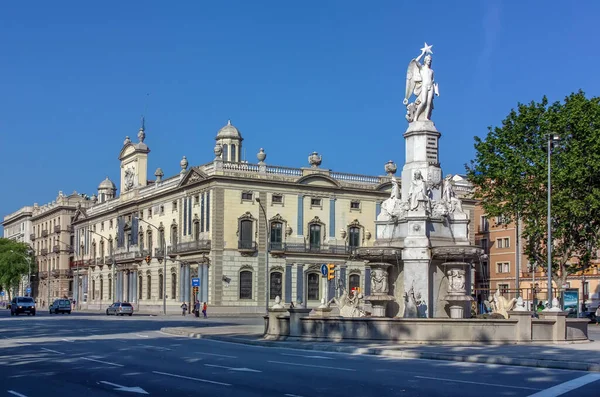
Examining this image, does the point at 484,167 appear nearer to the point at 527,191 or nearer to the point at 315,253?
the point at 527,191

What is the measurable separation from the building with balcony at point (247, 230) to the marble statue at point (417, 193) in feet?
125

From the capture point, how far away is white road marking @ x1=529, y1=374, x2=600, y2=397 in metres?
15.0

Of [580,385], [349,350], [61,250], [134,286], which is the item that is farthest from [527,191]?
[61,250]

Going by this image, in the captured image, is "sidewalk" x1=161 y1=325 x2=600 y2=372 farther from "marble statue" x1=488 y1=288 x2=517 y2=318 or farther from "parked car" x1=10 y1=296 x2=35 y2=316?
"parked car" x1=10 y1=296 x2=35 y2=316

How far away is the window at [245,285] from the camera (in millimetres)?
72562

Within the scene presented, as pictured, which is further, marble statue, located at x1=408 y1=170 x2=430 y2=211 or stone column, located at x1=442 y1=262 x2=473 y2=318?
marble statue, located at x1=408 y1=170 x2=430 y2=211

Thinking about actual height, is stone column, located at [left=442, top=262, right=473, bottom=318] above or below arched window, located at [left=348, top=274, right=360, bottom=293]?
above

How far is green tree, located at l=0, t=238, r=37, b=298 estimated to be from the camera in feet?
408

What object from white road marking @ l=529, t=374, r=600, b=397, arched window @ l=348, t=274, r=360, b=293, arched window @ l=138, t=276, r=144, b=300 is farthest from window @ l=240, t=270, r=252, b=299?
white road marking @ l=529, t=374, r=600, b=397

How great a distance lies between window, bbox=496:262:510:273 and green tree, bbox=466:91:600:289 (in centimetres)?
3068

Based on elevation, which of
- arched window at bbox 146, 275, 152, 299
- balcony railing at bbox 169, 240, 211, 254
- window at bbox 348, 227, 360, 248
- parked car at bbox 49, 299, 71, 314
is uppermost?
window at bbox 348, 227, 360, 248

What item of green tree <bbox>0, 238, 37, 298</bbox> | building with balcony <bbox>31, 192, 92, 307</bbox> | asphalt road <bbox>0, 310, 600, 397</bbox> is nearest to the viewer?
asphalt road <bbox>0, 310, 600, 397</bbox>

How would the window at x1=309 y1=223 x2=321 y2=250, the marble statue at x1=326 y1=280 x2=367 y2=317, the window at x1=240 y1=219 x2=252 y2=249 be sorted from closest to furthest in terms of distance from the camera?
the marble statue at x1=326 y1=280 x2=367 y2=317
the window at x1=240 y1=219 x2=252 y2=249
the window at x1=309 y1=223 x2=321 y2=250

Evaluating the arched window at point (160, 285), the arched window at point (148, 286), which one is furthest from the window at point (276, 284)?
the arched window at point (148, 286)
